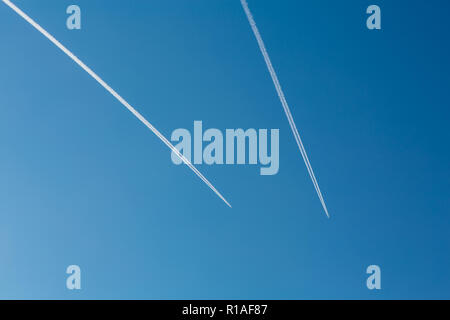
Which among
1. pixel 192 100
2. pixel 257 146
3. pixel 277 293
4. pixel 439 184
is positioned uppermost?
pixel 192 100

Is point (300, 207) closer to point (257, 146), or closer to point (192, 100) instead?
point (257, 146)

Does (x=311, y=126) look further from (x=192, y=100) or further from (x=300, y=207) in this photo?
(x=192, y=100)

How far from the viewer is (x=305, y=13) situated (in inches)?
66.2

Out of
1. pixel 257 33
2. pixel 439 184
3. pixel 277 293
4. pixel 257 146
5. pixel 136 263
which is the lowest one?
pixel 277 293

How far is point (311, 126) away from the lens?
5.51ft

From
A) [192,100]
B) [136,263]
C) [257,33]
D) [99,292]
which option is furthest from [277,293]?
[257,33]

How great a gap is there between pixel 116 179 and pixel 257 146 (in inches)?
19.3

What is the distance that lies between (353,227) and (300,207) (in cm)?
19

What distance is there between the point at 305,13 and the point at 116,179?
0.85 meters

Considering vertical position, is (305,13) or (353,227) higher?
(305,13)

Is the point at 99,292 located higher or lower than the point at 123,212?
lower

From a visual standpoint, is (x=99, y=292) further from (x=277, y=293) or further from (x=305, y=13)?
(x=305, y=13)

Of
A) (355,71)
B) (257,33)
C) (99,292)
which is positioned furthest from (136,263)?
(355,71)

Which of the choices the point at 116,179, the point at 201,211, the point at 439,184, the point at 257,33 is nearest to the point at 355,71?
the point at 257,33
